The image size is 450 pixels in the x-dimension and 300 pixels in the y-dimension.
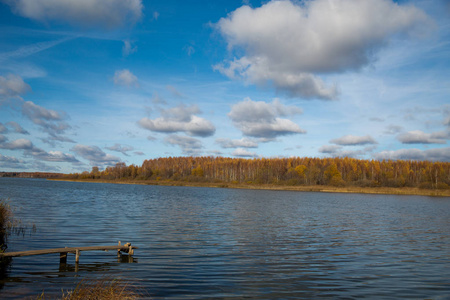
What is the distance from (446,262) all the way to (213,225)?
16417 mm

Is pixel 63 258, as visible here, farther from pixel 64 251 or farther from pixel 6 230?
pixel 6 230

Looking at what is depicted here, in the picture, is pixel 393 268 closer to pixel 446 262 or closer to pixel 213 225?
pixel 446 262

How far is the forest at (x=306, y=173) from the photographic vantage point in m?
134

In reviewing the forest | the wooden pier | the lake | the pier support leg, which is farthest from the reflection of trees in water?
the forest

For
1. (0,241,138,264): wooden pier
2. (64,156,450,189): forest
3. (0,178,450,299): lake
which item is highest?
(64,156,450,189): forest

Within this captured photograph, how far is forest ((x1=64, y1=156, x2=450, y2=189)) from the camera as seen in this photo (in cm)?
13388

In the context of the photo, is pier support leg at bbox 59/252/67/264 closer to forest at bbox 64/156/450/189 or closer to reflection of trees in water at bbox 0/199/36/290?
reflection of trees in water at bbox 0/199/36/290

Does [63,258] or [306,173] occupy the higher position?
[306,173]

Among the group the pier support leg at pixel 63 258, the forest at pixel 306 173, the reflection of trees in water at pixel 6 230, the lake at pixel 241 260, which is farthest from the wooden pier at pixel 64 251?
the forest at pixel 306 173

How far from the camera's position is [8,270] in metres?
13.5

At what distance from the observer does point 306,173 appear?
5472 inches

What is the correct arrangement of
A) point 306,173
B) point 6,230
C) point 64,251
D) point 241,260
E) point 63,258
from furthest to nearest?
1. point 306,173
2. point 6,230
3. point 241,260
4. point 63,258
5. point 64,251

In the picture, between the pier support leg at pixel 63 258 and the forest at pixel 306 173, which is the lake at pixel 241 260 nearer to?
the pier support leg at pixel 63 258

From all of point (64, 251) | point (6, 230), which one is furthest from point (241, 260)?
point (6, 230)
